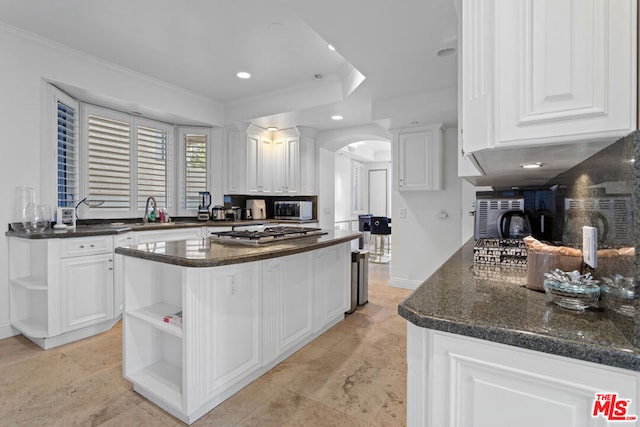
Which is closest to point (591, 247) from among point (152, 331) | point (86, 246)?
point (152, 331)

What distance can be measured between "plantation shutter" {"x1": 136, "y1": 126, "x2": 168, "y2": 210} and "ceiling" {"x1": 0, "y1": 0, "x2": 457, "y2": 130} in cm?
78

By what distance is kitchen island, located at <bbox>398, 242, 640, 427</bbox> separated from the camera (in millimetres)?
704

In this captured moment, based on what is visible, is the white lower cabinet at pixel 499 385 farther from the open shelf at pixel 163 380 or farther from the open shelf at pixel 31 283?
the open shelf at pixel 31 283

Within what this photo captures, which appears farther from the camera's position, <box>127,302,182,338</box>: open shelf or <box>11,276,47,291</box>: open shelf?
<box>11,276,47,291</box>: open shelf

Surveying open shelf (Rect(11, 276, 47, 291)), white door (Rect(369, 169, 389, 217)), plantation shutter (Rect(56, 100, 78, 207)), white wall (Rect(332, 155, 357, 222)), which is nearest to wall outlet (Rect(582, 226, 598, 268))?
open shelf (Rect(11, 276, 47, 291))

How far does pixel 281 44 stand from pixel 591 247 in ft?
9.59

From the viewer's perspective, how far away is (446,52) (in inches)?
98.2

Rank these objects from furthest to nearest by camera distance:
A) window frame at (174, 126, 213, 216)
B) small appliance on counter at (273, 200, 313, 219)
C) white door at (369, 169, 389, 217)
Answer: white door at (369, 169, 389, 217)
small appliance on counter at (273, 200, 313, 219)
window frame at (174, 126, 213, 216)

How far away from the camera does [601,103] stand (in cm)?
74

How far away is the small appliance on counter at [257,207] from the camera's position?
5.25m

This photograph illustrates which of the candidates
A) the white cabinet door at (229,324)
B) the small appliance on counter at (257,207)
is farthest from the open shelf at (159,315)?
the small appliance on counter at (257,207)

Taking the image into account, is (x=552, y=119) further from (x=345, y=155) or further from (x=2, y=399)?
(x=345, y=155)

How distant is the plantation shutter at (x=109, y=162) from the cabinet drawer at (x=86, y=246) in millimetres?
1119

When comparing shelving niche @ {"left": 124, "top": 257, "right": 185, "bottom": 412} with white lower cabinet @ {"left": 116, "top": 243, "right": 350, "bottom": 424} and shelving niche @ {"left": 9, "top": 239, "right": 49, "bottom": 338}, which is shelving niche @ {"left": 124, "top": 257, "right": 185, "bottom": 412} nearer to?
white lower cabinet @ {"left": 116, "top": 243, "right": 350, "bottom": 424}
